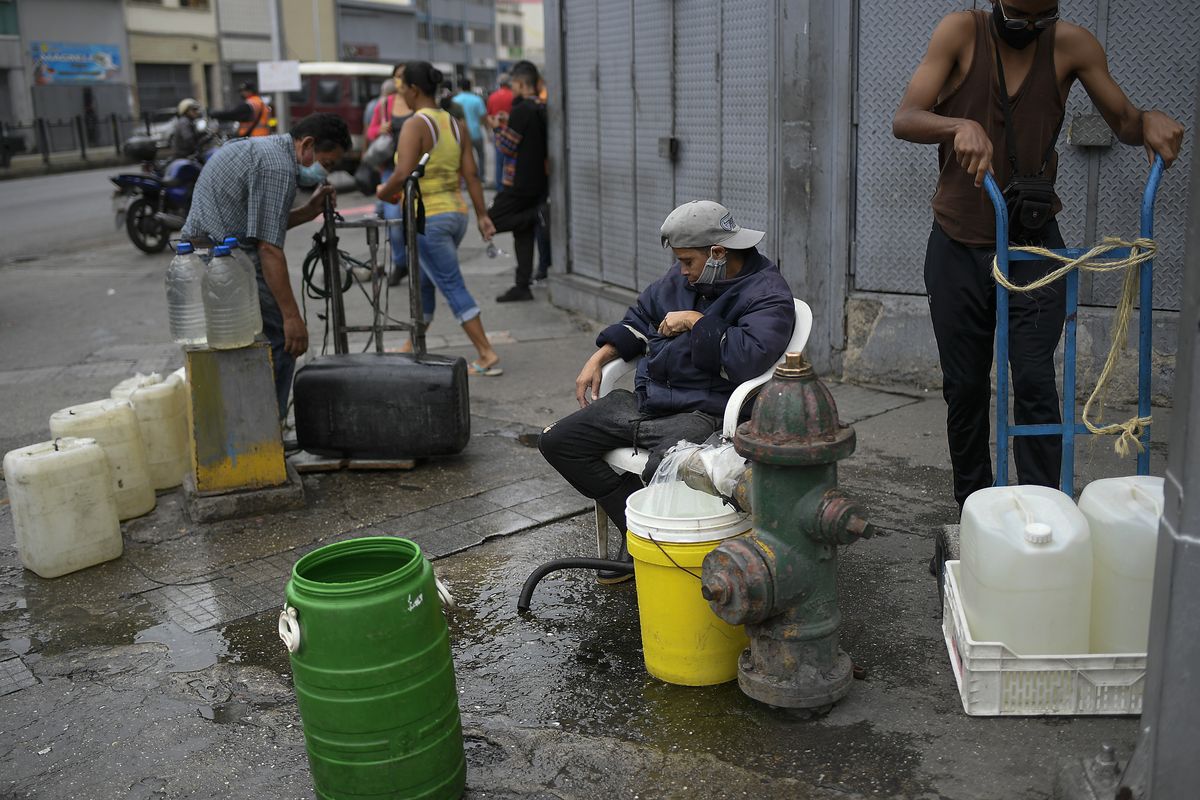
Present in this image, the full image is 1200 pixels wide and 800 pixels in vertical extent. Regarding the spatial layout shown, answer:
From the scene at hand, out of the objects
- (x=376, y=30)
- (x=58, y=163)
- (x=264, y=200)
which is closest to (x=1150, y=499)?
(x=264, y=200)

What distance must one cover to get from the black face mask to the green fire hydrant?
4.51 feet

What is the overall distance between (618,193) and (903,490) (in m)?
4.15

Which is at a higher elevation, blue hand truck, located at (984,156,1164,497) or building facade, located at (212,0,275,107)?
building facade, located at (212,0,275,107)

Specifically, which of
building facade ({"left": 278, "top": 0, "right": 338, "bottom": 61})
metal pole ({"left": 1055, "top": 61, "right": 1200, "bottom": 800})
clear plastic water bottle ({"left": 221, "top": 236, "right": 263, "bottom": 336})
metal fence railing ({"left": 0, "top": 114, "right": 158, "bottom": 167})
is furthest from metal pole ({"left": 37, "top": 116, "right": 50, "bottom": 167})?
metal pole ({"left": 1055, "top": 61, "right": 1200, "bottom": 800})

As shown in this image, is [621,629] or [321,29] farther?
[321,29]

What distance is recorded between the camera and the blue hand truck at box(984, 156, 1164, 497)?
3.42 meters

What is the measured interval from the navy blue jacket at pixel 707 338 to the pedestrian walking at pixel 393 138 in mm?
4999

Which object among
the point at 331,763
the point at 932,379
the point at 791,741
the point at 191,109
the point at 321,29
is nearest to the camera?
the point at 331,763

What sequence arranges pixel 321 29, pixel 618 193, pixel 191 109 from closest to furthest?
pixel 618 193 < pixel 191 109 < pixel 321 29

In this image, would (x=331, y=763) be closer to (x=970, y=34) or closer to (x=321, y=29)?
(x=970, y=34)

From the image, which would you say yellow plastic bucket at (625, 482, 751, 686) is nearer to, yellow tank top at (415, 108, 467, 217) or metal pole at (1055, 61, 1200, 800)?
metal pole at (1055, 61, 1200, 800)

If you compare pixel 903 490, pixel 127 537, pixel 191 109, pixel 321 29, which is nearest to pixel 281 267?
pixel 127 537

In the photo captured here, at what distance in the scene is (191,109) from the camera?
1566cm

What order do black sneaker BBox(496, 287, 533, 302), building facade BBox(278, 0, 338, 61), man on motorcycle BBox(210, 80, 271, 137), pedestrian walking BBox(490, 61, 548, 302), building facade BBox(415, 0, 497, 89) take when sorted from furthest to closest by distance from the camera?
1. building facade BBox(415, 0, 497, 89)
2. building facade BBox(278, 0, 338, 61)
3. man on motorcycle BBox(210, 80, 271, 137)
4. black sneaker BBox(496, 287, 533, 302)
5. pedestrian walking BBox(490, 61, 548, 302)
